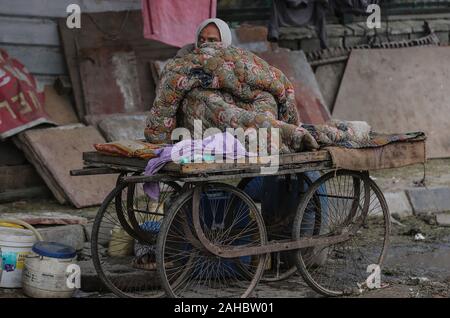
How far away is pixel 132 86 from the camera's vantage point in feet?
31.9

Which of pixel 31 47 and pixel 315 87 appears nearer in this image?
pixel 31 47

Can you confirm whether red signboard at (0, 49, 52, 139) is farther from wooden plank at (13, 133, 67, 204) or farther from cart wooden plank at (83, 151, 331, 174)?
cart wooden plank at (83, 151, 331, 174)

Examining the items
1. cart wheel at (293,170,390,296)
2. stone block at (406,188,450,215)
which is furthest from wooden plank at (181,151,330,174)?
stone block at (406,188,450,215)

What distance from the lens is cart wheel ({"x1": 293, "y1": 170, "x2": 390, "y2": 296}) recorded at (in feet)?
A: 21.3

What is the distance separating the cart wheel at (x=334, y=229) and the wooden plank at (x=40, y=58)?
142 inches

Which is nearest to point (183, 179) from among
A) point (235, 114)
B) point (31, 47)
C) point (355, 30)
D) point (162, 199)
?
point (235, 114)

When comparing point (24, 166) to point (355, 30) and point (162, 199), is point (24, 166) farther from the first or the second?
point (355, 30)

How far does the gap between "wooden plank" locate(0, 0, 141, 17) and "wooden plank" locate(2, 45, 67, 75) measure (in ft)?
1.11

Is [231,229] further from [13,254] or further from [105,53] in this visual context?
[105,53]

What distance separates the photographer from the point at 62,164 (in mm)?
8750

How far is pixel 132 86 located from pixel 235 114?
12.0 ft

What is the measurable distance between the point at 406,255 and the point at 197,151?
2791mm

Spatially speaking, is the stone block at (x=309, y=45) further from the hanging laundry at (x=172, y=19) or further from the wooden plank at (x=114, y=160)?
the wooden plank at (x=114, y=160)

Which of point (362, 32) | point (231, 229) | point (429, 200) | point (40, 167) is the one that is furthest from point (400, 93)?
point (231, 229)
